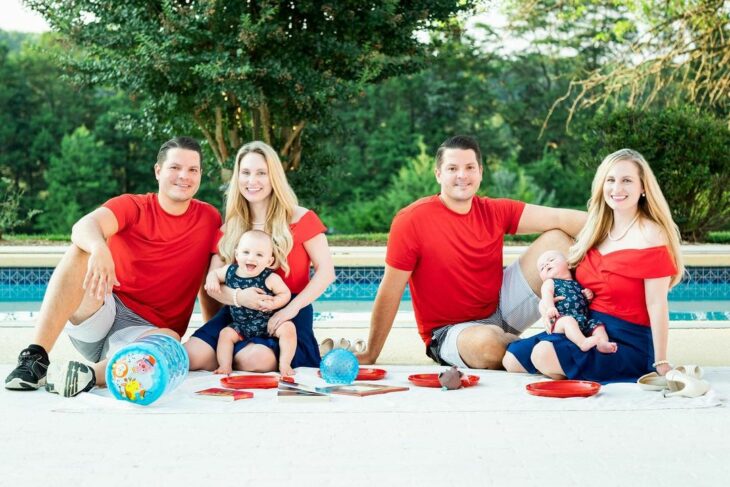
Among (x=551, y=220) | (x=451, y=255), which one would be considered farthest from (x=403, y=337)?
(x=551, y=220)

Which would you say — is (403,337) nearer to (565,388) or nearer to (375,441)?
(565,388)

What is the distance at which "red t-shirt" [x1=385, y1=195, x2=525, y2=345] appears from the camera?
14.1ft

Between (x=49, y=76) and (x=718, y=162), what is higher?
(x=49, y=76)

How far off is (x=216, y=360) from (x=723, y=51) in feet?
30.9

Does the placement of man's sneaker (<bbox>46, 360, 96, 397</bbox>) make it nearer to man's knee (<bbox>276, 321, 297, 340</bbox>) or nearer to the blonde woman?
the blonde woman

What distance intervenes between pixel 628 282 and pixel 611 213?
14.2 inches

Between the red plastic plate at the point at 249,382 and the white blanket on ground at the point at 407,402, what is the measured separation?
4 cm

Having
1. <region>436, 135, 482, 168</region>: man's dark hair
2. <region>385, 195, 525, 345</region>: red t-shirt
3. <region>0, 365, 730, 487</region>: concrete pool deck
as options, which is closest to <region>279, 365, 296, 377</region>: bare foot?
<region>0, 365, 730, 487</region>: concrete pool deck

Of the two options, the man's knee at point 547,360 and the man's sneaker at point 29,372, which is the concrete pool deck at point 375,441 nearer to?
the man's sneaker at point 29,372

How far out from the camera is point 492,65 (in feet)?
84.6

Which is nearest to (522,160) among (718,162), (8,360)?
(718,162)

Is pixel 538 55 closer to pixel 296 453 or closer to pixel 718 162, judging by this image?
pixel 718 162

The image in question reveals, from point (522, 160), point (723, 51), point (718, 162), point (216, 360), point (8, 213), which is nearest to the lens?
point (216, 360)

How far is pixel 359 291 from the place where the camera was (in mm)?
9453
